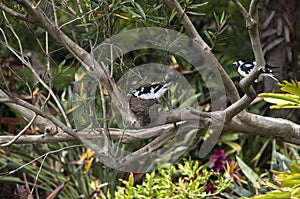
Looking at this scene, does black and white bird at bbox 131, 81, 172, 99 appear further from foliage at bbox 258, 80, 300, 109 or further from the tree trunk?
the tree trunk

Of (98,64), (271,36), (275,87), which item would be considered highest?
(98,64)

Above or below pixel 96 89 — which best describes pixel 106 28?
above

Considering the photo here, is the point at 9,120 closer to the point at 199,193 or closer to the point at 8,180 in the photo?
the point at 8,180

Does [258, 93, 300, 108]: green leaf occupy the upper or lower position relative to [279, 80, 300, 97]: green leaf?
lower

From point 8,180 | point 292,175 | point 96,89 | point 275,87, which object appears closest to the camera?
point 292,175

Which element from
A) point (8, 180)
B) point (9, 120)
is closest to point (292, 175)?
point (8, 180)

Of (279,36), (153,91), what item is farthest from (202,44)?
(279,36)

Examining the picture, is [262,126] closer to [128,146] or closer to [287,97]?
[287,97]

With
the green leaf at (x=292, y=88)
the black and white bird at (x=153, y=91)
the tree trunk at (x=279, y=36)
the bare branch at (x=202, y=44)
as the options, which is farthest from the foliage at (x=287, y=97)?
the tree trunk at (x=279, y=36)

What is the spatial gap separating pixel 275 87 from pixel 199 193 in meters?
1.69

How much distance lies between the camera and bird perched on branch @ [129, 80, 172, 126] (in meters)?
1.67

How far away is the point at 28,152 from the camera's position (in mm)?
3285

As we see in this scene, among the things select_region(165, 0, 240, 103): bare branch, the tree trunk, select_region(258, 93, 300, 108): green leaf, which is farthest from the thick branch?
the tree trunk

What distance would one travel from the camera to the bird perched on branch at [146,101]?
5.49 ft
